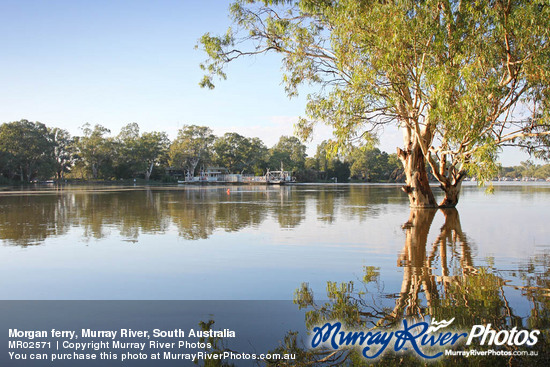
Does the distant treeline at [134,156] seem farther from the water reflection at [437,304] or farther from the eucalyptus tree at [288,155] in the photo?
the water reflection at [437,304]

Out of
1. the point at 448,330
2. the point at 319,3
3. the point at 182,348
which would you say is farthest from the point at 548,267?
the point at 319,3

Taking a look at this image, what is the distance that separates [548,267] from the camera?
6.77 m

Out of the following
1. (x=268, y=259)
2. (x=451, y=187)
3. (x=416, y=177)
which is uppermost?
(x=416, y=177)

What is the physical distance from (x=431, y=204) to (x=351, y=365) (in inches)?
687

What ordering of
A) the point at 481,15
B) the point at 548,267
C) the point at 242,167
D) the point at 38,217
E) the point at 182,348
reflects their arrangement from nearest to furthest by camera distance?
1. the point at 182,348
2. the point at 548,267
3. the point at 481,15
4. the point at 38,217
5. the point at 242,167

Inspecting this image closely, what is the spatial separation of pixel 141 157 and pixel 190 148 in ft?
33.6

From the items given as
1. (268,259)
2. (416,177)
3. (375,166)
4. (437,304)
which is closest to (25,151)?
(416,177)

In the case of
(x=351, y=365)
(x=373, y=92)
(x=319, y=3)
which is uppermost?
(x=319, y=3)

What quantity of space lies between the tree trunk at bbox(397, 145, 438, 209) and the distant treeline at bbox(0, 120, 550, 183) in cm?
5895

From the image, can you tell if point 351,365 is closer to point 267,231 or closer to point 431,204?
point 267,231

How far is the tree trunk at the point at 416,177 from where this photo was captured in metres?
18.4

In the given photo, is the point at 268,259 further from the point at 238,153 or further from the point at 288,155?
the point at 288,155

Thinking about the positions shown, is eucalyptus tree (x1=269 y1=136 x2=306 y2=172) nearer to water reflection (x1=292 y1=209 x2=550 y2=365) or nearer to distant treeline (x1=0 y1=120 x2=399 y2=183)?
distant treeline (x1=0 y1=120 x2=399 y2=183)

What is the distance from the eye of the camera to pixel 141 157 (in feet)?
283
